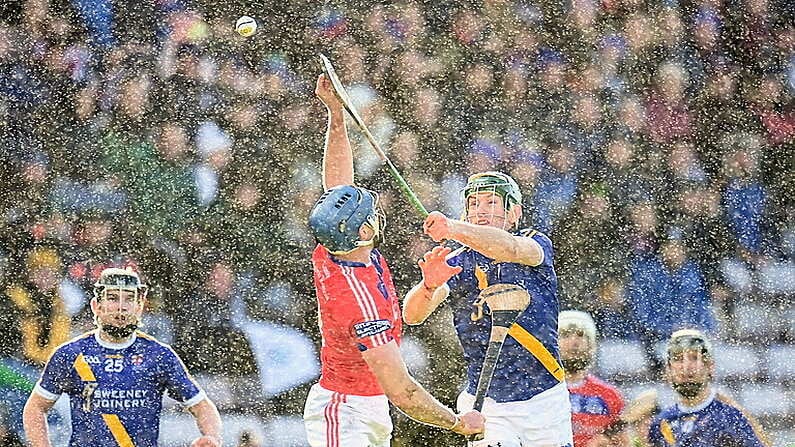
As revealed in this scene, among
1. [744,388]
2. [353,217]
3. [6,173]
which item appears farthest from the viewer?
[6,173]

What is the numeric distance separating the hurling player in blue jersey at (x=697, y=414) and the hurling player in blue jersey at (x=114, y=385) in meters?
2.32

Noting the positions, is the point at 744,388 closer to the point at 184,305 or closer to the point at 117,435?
the point at 184,305

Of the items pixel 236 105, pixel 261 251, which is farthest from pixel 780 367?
pixel 236 105

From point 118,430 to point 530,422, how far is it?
1.90 metres

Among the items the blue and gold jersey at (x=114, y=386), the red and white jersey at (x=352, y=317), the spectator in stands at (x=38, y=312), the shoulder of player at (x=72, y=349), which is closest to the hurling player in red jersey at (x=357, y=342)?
the red and white jersey at (x=352, y=317)

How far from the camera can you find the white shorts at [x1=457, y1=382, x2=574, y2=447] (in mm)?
5332

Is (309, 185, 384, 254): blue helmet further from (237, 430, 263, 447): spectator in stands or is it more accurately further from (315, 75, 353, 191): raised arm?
(237, 430, 263, 447): spectator in stands

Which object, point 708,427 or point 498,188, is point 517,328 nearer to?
point 498,188

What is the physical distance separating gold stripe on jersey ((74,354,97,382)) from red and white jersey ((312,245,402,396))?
4.73 ft

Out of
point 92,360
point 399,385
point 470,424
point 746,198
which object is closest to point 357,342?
point 399,385

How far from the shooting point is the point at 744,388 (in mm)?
8312

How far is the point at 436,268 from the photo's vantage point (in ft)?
16.5

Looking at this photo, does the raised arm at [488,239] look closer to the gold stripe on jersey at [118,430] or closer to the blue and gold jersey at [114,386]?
the blue and gold jersey at [114,386]

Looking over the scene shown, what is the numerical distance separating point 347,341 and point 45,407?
1.82m
